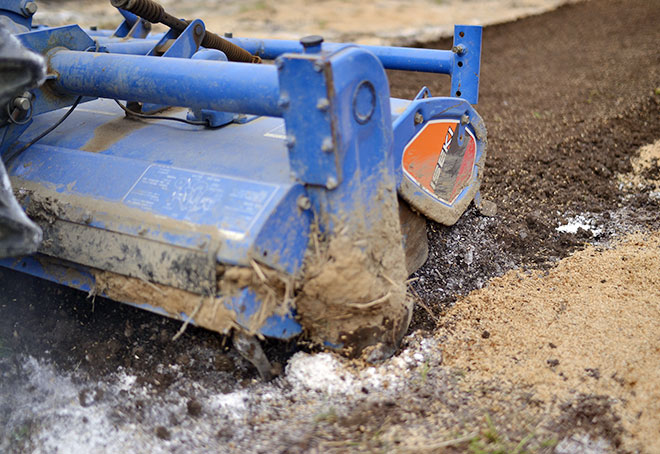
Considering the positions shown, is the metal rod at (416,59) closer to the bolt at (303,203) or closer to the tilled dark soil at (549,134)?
the tilled dark soil at (549,134)

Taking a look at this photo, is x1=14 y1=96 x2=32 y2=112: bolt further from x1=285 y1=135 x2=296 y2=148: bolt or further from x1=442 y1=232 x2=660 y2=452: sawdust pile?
x1=442 y1=232 x2=660 y2=452: sawdust pile

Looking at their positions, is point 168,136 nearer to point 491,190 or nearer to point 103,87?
point 103,87

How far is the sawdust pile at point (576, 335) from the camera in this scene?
2357mm

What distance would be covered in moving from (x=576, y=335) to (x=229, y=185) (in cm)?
157

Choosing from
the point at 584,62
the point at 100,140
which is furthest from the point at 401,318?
the point at 584,62

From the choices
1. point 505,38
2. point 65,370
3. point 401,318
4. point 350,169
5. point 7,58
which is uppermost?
point 7,58

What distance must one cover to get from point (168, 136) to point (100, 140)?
295 mm

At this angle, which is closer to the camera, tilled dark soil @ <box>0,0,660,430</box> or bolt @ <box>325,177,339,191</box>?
bolt @ <box>325,177,339,191</box>

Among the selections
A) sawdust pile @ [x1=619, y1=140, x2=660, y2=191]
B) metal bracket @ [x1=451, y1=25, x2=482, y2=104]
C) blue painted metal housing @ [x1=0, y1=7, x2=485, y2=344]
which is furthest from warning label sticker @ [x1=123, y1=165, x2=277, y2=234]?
→ sawdust pile @ [x1=619, y1=140, x2=660, y2=191]

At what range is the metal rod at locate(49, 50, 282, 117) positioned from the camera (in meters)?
2.28

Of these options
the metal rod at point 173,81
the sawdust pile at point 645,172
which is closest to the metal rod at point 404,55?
the metal rod at point 173,81

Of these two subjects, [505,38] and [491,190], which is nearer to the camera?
[491,190]

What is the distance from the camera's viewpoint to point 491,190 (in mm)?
4195

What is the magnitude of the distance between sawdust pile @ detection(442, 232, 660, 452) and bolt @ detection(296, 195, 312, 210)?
2.96 feet
